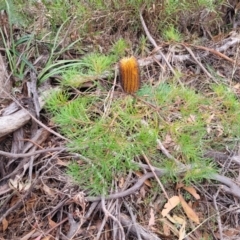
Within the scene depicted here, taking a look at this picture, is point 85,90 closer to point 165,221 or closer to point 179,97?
point 179,97

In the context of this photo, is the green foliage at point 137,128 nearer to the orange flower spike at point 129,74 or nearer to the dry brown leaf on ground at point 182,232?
the orange flower spike at point 129,74

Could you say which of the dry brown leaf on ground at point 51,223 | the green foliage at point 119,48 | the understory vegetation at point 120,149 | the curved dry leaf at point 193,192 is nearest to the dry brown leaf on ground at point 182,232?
the understory vegetation at point 120,149

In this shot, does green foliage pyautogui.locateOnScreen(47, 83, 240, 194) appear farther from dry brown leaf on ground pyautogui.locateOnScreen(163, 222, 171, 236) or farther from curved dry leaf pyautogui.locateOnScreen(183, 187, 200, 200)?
dry brown leaf on ground pyautogui.locateOnScreen(163, 222, 171, 236)

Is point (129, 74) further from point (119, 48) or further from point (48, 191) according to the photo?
point (48, 191)

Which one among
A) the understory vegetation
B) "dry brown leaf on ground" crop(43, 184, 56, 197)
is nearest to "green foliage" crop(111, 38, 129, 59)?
the understory vegetation

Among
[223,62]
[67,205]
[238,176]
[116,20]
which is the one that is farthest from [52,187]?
[223,62]
